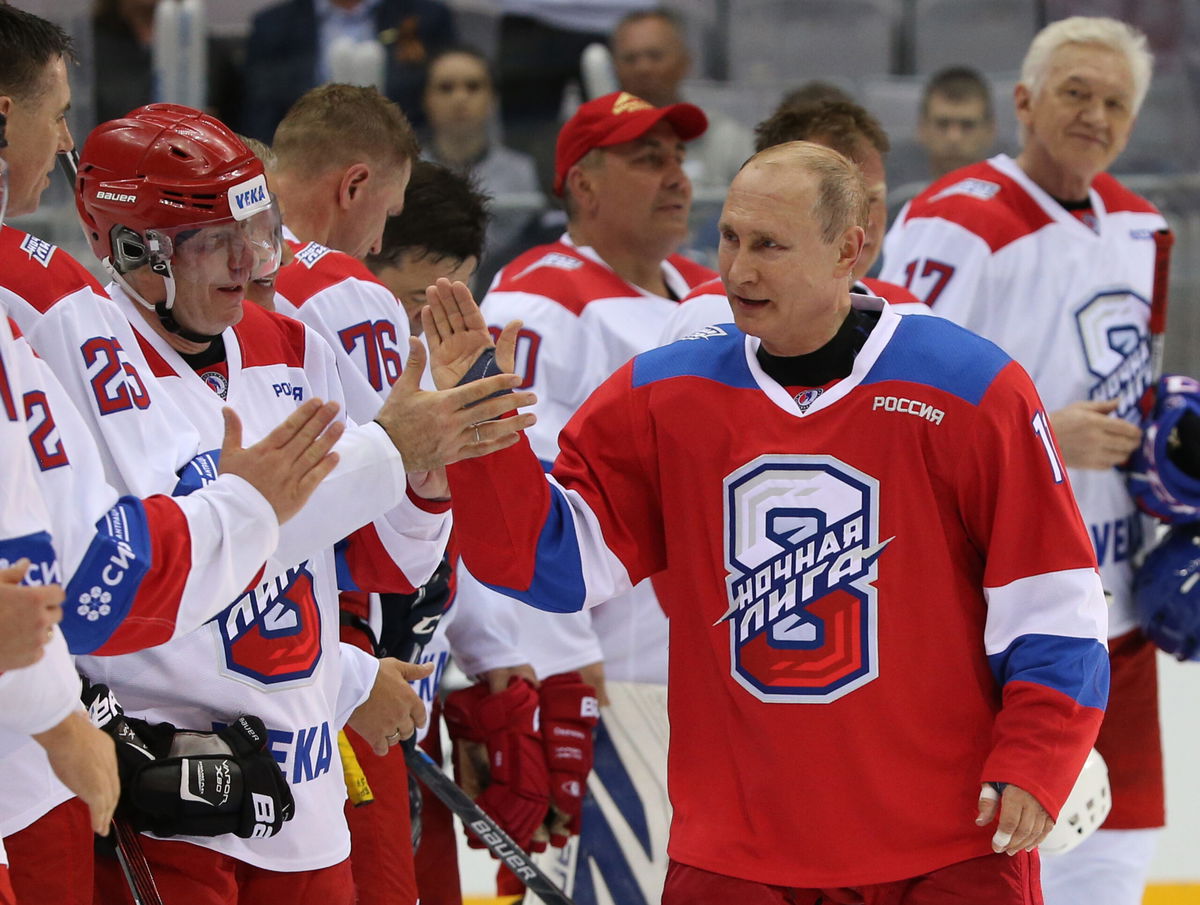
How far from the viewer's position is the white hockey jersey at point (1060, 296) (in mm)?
3748

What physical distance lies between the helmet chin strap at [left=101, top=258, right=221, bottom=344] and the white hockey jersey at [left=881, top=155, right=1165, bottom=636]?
1.92 metres

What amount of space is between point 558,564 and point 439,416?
0.94ft

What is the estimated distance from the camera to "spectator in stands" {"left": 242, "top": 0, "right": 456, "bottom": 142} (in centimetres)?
666

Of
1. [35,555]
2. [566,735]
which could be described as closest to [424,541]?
[35,555]

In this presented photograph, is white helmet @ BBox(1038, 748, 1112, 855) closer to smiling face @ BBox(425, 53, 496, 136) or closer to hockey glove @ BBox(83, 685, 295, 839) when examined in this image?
hockey glove @ BBox(83, 685, 295, 839)

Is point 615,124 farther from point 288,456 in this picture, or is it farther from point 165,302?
point 288,456

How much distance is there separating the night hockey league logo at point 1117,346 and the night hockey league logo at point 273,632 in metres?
2.00

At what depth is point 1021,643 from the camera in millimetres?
2320

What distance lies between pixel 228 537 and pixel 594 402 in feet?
2.27

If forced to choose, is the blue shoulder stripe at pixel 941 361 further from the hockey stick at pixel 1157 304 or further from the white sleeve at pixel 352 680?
the hockey stick at pixel 1157 304

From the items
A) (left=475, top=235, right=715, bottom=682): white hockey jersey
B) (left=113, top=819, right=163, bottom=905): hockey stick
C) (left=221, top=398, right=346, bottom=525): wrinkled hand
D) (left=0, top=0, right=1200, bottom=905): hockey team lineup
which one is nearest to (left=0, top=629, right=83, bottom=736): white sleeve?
(left=0, top=0, right=1200, bottom=905): hockey team lineup

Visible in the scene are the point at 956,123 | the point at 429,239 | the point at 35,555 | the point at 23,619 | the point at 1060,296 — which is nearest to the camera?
the point at 23,619

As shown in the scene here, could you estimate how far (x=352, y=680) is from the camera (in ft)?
8.46

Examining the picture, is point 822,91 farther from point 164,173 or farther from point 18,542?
point 18,542
